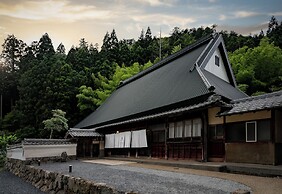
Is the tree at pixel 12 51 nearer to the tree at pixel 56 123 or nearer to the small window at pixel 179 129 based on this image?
the tree at pixel 56 123

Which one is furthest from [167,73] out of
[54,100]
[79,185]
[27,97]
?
[27,97]

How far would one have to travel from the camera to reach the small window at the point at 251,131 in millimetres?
8039

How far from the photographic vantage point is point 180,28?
194 feet

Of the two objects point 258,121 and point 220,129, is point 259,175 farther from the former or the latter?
point 220,129

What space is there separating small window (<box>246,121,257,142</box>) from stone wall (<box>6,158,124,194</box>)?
5158 mm

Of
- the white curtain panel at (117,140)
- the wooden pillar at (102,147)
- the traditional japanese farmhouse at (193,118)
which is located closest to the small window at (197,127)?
the traditional japanese farmhouse at (193,118)

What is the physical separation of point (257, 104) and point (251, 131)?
937 millimetres

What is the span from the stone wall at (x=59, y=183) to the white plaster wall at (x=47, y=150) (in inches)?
55.8

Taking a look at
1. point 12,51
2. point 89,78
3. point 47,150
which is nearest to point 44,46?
point 12,51

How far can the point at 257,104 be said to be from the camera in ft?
25.8

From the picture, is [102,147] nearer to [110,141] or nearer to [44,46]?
[110,141]

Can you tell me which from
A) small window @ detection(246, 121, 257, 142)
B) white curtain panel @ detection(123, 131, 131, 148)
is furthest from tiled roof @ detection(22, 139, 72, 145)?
small window @ detection(246, 121, 257, 142)

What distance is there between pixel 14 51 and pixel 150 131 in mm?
41163

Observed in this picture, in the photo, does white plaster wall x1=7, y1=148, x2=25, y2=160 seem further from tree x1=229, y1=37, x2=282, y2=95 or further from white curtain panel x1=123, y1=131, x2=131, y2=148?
tree x1=229, y1=37, x2=282, y2=95
